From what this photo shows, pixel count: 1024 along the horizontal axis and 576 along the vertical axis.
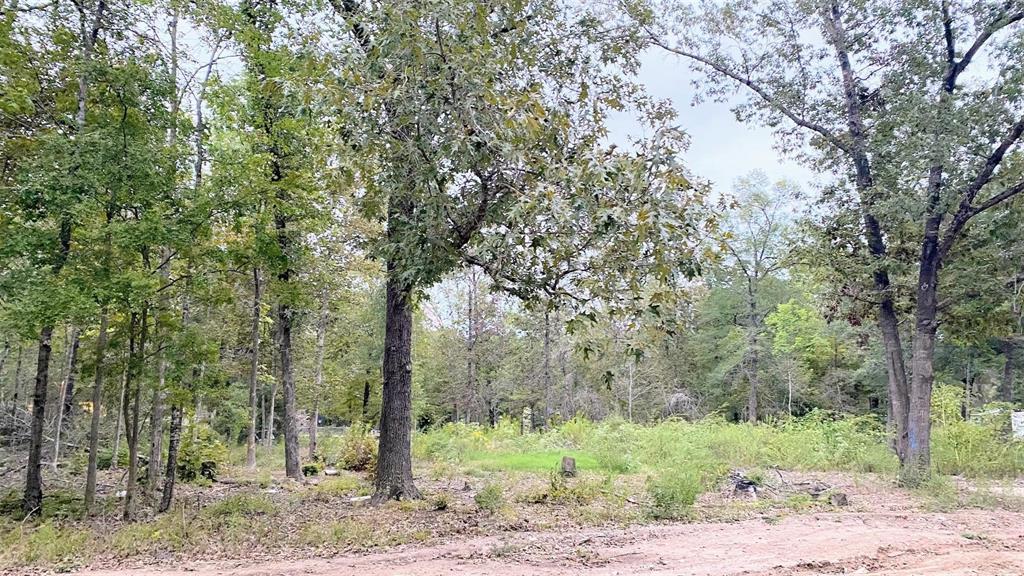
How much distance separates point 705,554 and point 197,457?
9.45 m

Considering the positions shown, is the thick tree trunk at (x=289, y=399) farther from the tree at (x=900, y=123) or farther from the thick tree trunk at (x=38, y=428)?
the tree at (x=900, y=123)

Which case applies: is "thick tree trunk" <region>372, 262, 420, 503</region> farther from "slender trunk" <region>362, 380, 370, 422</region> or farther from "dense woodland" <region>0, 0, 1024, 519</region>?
"slender trunk" <region>362, 380, 370, 422</region>

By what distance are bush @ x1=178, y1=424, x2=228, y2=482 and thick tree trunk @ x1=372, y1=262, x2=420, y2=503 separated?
4549mm

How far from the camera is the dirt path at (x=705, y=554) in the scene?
459cm

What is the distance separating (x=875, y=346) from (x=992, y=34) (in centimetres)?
1669

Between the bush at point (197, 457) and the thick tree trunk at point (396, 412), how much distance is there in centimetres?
455

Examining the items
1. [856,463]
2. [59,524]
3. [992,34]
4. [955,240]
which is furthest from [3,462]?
[992,34]

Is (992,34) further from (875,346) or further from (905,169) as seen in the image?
(875,346)

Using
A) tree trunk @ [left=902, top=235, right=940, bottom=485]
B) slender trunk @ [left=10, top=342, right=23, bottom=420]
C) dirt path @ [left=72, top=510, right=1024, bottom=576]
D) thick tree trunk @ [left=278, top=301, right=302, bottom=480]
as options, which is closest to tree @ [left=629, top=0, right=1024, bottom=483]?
tree trunk @ [left=902, top=235, right=940, bottom=485]

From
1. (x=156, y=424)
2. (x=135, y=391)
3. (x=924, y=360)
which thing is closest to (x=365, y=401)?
(x=156, y=424)

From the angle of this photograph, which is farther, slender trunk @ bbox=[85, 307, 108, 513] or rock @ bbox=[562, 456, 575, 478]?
rock @ bbox=[562, 456, 575, 478]

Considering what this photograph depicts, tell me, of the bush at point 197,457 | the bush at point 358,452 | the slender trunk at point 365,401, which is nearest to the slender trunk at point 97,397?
the bush at point 197,457

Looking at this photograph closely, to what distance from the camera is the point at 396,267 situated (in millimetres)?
6137

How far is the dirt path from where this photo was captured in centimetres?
459
